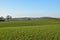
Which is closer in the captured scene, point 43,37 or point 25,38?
point 25,38

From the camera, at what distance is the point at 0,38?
1717cm

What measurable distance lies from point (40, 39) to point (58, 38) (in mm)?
2012

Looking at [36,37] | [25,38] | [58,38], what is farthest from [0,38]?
[58,38]

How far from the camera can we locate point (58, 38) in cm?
1681

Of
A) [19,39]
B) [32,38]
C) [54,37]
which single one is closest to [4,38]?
[19,39]

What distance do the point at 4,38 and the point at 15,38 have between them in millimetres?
1249

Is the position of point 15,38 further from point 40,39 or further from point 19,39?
point 40,39

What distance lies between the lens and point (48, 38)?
55.0 feet

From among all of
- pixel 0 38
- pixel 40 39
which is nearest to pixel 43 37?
pixel 40 39

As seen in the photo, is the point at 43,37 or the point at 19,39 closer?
the point at 19,39

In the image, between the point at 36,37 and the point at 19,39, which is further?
the point at 36,37

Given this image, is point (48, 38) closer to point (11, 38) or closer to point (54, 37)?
point (54, 37)

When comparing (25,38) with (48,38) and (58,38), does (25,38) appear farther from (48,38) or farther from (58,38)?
(58,38)

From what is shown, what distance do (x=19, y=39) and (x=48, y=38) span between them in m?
3.23
